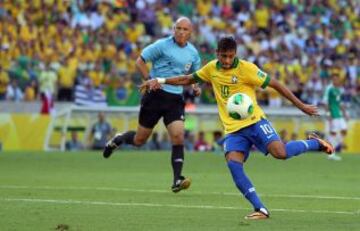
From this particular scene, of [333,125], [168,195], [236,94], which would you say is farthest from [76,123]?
[236,94]

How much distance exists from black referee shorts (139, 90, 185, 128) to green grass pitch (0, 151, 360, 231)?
3.74ft

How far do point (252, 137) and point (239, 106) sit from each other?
43 centimetres

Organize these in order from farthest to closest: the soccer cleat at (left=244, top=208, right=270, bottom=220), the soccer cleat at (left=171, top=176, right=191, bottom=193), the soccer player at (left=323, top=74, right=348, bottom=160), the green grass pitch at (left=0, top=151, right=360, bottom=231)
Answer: the soccer player at (left=323, top=74, right=348, bottom=160) < the soccer cleat at (left=171, top=176, right=191, bottom=193) < the soccer cleat at (left=244, top=208, right=270, bottom=220) < the green grass pitch at (left=0, top=151, right=360, bottom=231)

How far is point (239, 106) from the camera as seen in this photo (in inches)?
517

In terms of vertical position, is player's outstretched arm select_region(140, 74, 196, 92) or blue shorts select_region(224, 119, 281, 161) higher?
player's outstretched arm select_region(140, 74, 196, 92)

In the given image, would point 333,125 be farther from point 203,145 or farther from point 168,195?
point 168,195

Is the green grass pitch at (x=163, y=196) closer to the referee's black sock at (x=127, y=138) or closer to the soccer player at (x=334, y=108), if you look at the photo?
the referee's black sock at (x=127, y=138)

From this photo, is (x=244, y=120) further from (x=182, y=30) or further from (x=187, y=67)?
(x=187, y=67)

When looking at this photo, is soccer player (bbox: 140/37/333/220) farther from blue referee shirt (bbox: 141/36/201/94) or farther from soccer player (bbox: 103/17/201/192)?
blue referee shirt (bbox: 141/36/201/94)

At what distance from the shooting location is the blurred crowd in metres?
36.0

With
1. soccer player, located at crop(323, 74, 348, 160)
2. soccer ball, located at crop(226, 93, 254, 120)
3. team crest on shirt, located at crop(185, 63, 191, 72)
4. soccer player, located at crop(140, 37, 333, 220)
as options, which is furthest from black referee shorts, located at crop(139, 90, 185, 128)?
soccer player, located at crop(323, 74, 348, 160)

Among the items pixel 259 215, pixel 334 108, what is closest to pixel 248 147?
pixel 259 215

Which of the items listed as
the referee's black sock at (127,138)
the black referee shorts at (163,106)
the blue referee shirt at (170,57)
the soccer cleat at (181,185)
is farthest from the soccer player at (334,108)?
the soccer cleat at (181,185)

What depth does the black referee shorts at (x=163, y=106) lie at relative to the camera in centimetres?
1761
